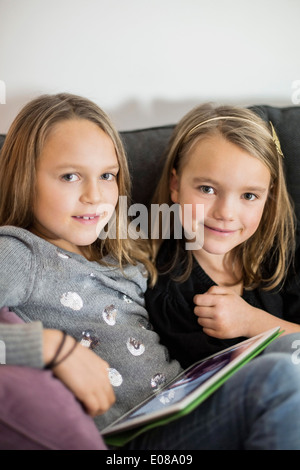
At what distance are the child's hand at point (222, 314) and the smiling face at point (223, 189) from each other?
4.6 inches

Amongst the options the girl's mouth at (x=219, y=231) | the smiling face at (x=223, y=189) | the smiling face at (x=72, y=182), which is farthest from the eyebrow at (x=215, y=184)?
the smiling face at (x=72, y=182)

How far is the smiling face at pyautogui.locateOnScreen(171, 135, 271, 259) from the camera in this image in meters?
1.07

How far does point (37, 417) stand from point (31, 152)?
552 millimetres

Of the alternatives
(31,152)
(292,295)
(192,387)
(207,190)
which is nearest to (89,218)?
(31,152)

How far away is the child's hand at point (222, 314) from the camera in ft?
3.55

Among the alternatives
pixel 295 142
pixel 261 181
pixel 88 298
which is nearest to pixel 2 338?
pixel 88 298

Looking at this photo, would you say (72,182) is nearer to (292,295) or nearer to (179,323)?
(179,323)

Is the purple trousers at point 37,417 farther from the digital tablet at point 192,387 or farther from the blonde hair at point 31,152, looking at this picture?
the blonde hair at point 31,152

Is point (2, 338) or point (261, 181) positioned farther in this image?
point (261, 181)

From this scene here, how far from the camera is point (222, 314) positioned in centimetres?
108

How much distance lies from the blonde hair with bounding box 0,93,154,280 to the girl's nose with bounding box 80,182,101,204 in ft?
0.36
